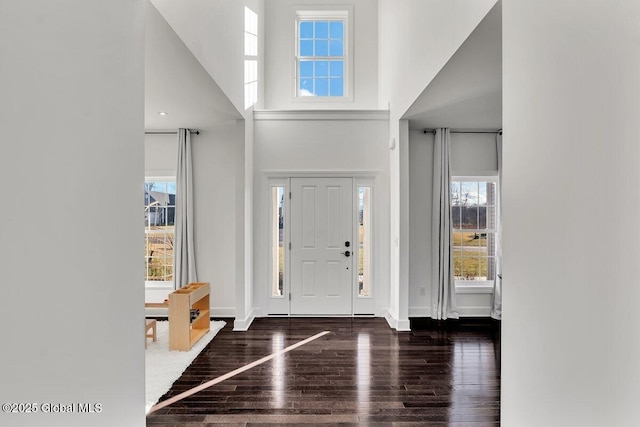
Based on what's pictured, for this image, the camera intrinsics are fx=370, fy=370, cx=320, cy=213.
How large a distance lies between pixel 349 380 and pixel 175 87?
10.2 feet

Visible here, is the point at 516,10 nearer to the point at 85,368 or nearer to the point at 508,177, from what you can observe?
the point at 508,177

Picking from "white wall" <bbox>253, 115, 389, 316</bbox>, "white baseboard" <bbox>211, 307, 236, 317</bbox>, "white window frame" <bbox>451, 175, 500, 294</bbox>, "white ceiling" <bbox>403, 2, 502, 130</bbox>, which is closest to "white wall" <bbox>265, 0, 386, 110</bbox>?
"white wall" <bbox>253, 115, 389, 316</bbox>

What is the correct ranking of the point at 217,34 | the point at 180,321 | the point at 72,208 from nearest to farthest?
the point at 72,208 < the point at 217,34 < the point at 180,321

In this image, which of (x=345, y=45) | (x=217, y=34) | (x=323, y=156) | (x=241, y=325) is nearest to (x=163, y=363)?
(x=241, y=325)

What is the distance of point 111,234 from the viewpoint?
5.00ft

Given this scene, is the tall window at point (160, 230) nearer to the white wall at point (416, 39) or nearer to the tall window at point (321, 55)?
the tall window at point (321, 55)

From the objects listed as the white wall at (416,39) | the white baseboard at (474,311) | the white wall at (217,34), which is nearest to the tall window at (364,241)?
the white wall at (416,39)

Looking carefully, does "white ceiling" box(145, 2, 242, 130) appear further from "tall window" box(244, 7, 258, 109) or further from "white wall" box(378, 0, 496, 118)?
"white wall" box(378, 0, 496, 118)

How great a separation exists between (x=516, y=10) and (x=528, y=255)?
119 centimetres

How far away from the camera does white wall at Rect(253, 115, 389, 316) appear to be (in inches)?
204

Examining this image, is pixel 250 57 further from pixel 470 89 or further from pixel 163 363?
pixel 163 363

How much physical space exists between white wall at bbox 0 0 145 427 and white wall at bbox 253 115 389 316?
3415mm

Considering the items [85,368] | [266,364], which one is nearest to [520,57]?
[85,368]

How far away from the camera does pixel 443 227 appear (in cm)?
510
